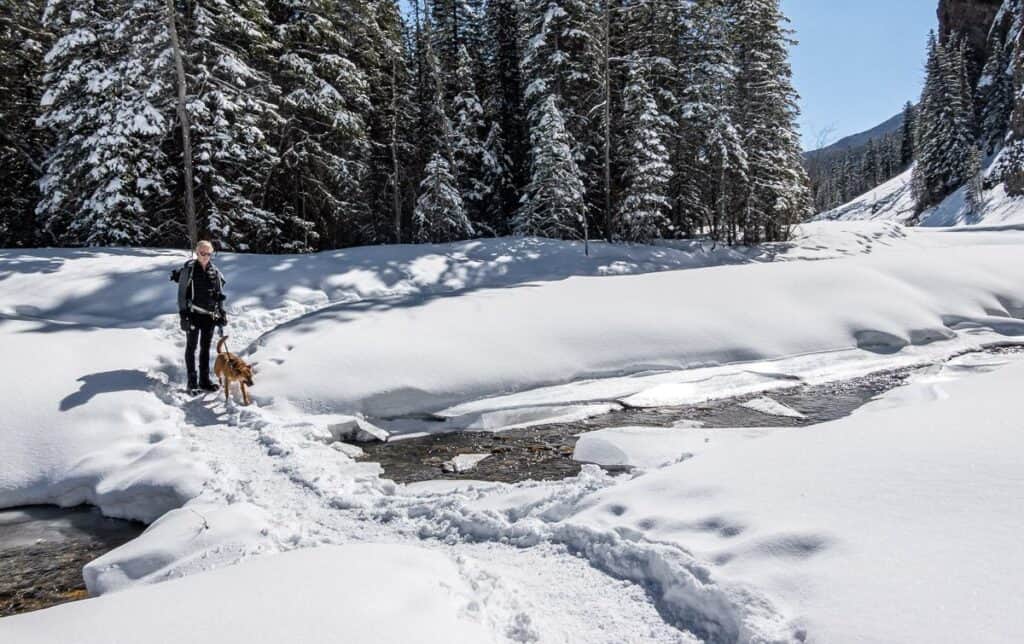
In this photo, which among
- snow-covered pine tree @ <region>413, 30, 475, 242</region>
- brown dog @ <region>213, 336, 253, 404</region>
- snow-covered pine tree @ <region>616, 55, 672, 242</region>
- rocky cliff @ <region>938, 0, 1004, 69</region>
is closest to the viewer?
brown dog @ <region>213, 336, 253, 404</region>

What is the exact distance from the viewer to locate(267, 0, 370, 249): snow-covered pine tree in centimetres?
1930

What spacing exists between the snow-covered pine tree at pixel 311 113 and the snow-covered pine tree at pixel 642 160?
10181mm

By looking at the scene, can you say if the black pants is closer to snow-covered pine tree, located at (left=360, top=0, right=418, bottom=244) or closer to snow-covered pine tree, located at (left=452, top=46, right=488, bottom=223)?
snow-covered pine tree, located at (left=360, top=0, right=418, bottom=244)

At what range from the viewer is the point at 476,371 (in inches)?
355

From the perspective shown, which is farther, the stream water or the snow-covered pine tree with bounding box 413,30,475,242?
the snow-covered pine tree with bounding box 413,30,475,242

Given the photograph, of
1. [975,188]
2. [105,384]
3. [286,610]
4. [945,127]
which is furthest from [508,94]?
[945,127]

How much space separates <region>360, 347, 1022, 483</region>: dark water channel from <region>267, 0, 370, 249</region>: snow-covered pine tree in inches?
577

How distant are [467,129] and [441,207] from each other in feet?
14.9

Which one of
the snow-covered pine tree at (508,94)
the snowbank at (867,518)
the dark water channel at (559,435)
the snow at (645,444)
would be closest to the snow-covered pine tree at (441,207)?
the snow-covered pine tree at (508,94)

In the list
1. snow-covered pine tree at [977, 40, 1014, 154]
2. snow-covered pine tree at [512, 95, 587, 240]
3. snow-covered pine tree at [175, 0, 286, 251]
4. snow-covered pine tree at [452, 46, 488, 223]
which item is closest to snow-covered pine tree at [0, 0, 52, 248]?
snow-covered pine tree at [175, 0, 286, 251]

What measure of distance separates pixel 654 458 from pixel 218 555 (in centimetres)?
403

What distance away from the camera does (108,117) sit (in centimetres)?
1591

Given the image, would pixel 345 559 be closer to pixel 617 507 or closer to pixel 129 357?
pixel 617 507

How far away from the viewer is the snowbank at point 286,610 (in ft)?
8.56
